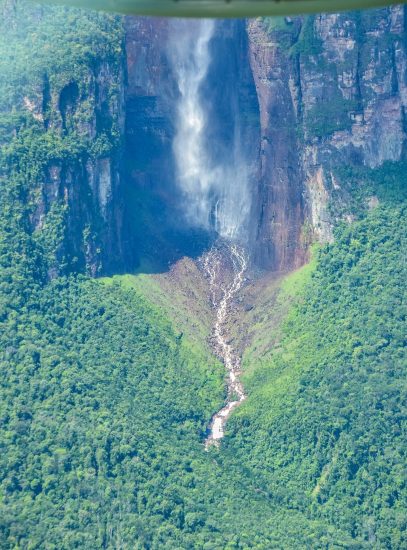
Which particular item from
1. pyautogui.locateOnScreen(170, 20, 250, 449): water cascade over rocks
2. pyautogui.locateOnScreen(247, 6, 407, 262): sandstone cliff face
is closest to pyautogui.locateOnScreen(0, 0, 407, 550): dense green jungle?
pyautogui.locateOnScreen(247, 6, 407, 262): sandstone cliff face

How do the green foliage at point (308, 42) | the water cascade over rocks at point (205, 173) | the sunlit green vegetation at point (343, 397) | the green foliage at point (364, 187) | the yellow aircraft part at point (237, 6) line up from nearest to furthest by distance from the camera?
the yellow aircraft part at point (237, 6) → the sunlit green vegetation at point (343, 397) → the green foliage at point (308, 42) → the green foliage at point (364, 187) → the water cascade over rocks at point (205, 173)

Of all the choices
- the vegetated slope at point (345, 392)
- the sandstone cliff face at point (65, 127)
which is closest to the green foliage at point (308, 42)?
the vegetated slope at point (345, 392)

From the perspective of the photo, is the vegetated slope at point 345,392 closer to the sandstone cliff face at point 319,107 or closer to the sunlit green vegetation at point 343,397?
the sunlit green vegetation at point 343,397

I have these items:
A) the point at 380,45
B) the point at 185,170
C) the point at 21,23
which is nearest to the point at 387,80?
the point at 380,45

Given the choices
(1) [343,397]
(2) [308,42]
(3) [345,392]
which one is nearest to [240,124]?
(2) [308,42]

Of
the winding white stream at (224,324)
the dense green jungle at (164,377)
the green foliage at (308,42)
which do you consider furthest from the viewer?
the green foliage at (308,42)

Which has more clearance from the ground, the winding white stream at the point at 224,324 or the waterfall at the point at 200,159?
Answer: the waterfall at the point at 200,159
